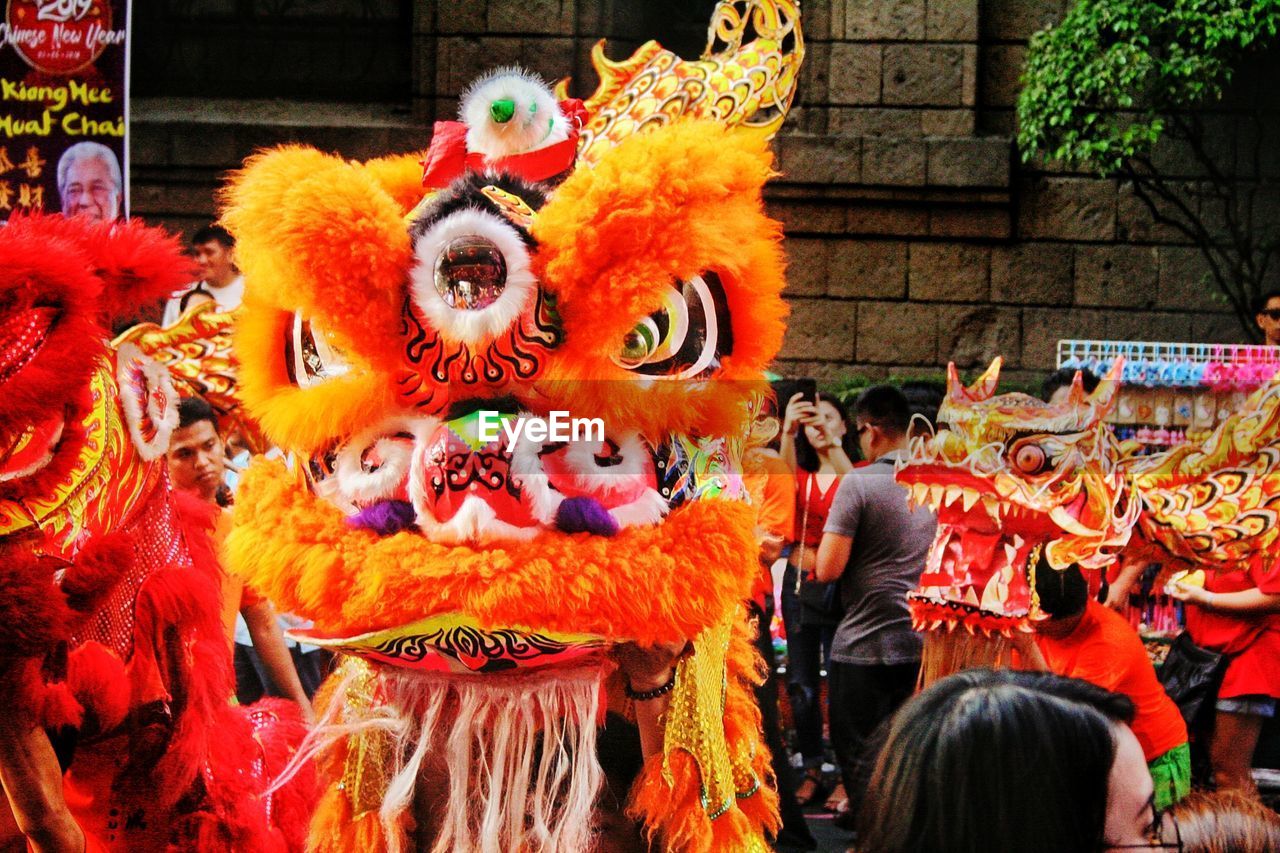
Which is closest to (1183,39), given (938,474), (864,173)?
(864,173)

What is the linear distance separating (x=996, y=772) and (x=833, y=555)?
→ 4038mm

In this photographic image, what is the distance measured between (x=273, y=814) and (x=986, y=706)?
192 centimetres

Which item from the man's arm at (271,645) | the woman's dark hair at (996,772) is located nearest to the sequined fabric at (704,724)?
the woman's dark hair at (996,772)

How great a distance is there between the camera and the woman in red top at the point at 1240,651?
516cm

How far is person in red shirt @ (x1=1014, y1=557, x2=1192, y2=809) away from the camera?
4191mm

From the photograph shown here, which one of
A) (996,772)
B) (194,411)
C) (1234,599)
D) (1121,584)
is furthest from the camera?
(1121,584)

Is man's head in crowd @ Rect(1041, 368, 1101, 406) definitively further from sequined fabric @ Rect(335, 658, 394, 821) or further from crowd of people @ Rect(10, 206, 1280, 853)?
sequined fabric @ Rect(335, 658, 394, 821)

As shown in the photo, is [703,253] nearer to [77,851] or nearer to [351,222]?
[351,222]

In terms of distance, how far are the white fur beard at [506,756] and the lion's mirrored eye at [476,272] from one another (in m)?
0.65

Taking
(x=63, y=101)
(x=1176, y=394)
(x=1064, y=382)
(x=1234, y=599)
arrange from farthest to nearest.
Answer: (x=1176, y=394), (x=63, y=101), (x=1064, y=382), (x=1234, y=599)

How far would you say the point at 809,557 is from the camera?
6.54 meters

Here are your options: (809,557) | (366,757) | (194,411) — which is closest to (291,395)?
(366,757)

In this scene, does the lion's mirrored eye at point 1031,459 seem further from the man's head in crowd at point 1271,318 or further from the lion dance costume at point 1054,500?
the man's head in crowd at point 1271,318

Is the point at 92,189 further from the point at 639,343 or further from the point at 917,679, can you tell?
the point at 639,343
